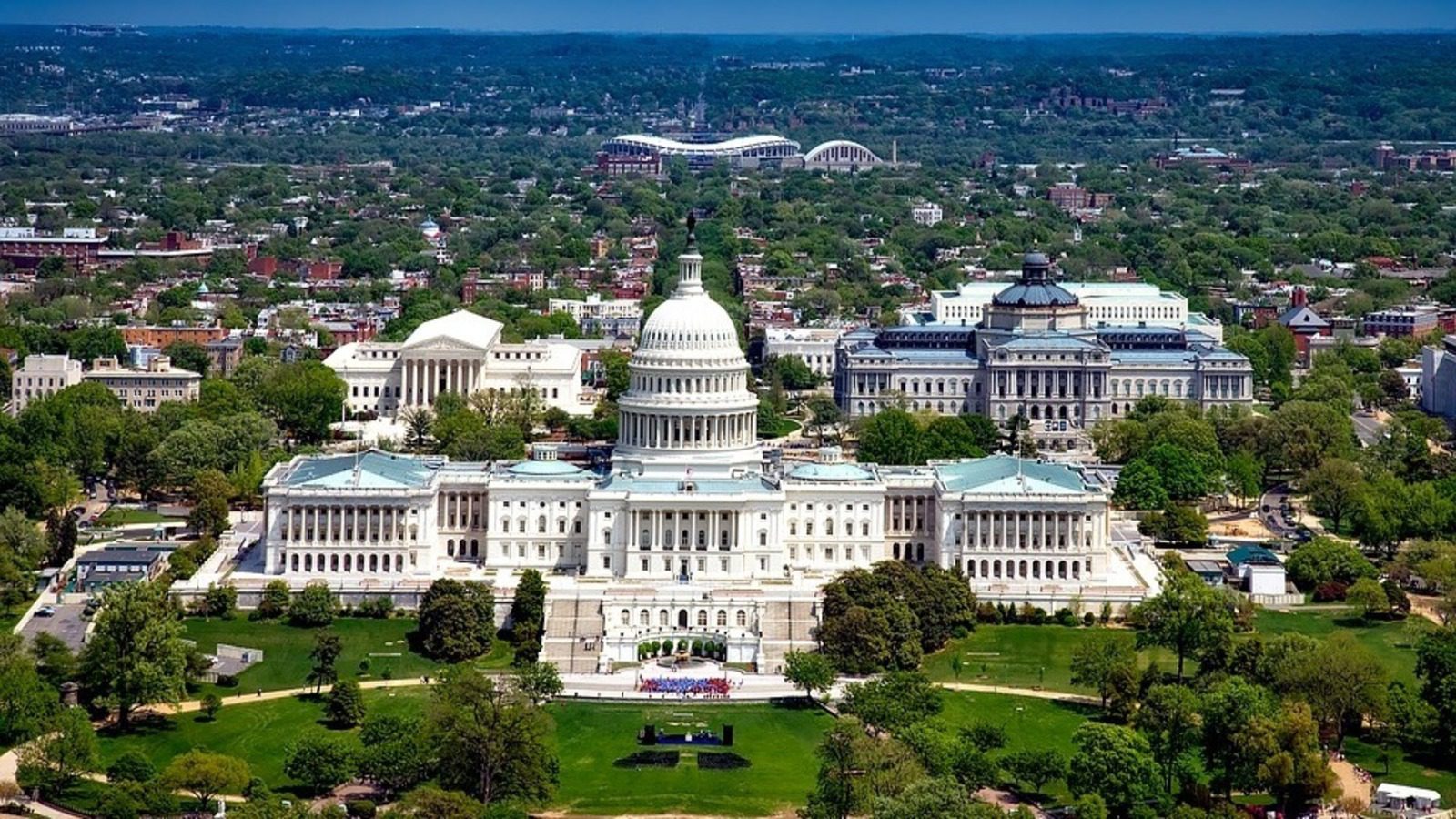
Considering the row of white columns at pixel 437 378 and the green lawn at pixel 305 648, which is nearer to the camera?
the green lawn at pixel 305 648

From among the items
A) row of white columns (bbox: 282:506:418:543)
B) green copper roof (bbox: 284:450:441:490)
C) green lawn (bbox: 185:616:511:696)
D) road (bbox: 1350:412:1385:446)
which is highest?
road (bbox: 1350:412:1385:446)

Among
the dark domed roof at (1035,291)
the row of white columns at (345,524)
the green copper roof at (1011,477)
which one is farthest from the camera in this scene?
the dark domed roof at (1035,291)

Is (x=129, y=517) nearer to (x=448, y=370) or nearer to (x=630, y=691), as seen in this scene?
(x=448, y=370)

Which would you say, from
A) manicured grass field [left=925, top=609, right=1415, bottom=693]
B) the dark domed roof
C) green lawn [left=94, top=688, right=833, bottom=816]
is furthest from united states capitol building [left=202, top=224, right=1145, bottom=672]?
the dark domed roof

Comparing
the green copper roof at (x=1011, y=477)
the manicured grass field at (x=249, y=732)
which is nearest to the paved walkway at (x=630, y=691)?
the manicured grass field at (x=249, y=732)

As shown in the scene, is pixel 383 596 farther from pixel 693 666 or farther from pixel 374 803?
pixel 374 803

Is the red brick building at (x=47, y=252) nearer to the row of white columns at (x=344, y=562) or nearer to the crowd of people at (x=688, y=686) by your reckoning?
the row of white columns at (x=344, y=562)

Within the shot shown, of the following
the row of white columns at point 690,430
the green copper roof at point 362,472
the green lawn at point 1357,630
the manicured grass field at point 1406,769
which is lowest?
the manicured grass field at point 1406,769

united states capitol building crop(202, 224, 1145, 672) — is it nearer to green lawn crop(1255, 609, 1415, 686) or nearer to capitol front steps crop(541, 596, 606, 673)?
capitol front steps crop(541, 596, 606, 673)
